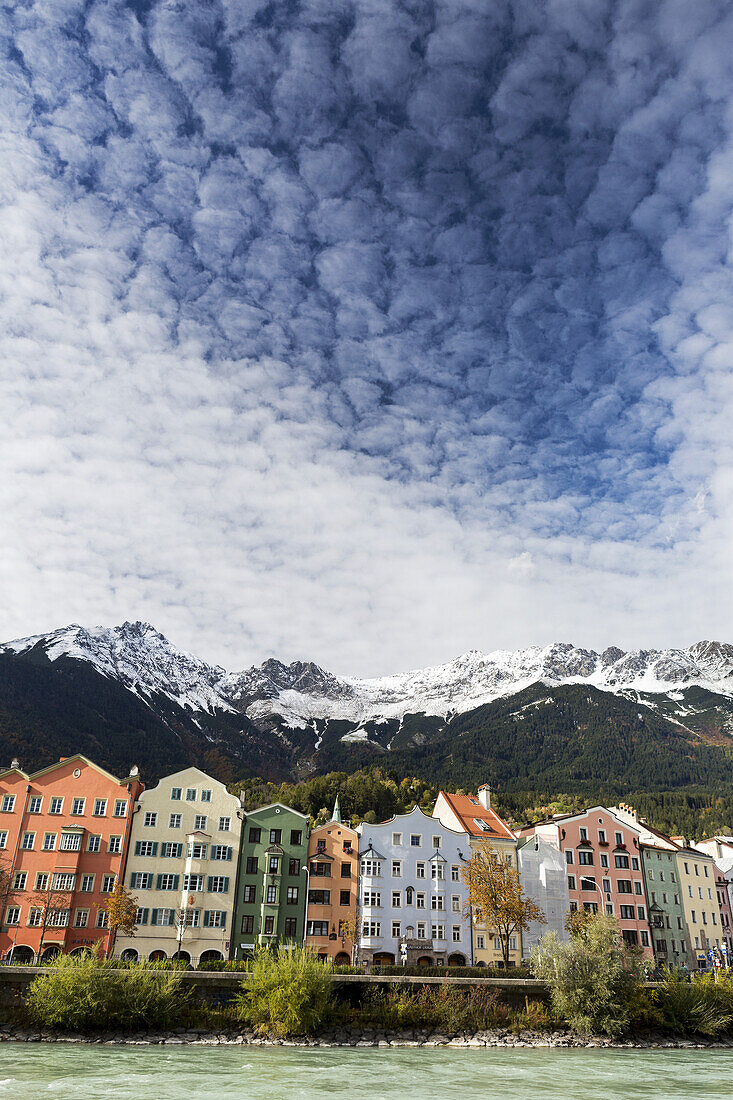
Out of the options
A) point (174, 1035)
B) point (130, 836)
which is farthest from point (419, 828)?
point (174, 1035)

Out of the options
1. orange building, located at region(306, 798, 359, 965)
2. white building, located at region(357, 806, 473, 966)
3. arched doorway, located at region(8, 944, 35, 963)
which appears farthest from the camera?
white building, located at region(357, 806, 473, 966)

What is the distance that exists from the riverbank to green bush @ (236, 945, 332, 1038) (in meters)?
0.73

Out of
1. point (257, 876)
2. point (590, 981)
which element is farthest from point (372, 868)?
point (590, 981)

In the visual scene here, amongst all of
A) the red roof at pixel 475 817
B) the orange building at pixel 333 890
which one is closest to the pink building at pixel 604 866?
the red roof at pixel 475 817

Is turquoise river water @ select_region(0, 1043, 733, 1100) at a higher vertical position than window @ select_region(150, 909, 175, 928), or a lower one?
lower

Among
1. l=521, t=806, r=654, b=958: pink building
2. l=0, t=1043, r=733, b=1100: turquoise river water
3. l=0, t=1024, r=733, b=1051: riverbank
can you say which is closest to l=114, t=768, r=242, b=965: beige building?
l=0, t=1024, r=733, b=1051: riverbank

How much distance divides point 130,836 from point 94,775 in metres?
6.46

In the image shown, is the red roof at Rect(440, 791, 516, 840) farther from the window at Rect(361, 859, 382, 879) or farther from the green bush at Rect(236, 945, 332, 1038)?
the green bush at Rect(236, 945, 332, 1038)

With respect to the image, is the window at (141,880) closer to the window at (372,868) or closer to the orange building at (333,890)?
the orange building at (333,890)

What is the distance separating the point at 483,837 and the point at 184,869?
29553 millimetres

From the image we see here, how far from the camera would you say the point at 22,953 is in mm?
63344

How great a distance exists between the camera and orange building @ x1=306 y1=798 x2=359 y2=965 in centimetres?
7125

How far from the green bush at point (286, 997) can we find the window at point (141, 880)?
2506 cm

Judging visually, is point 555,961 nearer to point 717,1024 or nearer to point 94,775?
point 717,1024
